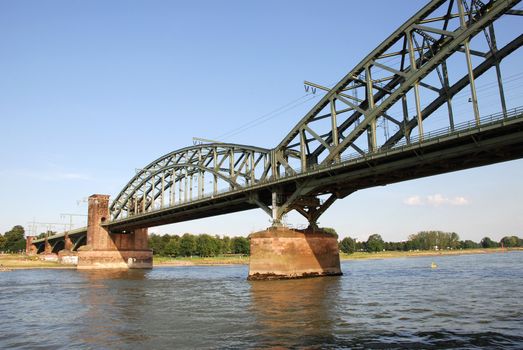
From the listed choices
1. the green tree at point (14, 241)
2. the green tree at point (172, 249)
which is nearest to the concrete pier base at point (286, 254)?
the green tree at point (172, 249)

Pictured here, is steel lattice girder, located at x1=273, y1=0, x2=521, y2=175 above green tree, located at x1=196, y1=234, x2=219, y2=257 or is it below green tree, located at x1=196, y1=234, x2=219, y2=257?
above

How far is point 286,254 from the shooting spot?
4572 centimetres

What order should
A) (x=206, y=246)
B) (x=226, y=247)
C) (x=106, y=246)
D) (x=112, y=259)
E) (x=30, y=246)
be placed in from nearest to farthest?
(x=112, y=259), (x=106, y=246), (x=206, y=246), (x=226, y=247), (x=30, y=246)

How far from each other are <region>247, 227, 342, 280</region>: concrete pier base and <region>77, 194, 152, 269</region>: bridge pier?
63738 mm

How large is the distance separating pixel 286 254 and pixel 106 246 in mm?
69530

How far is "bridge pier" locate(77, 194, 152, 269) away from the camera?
100688 mm

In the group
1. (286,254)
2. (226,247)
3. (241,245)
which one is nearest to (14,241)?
(226,247)

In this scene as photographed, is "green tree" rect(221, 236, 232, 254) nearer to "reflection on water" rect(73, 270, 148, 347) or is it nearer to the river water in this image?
"reflection on water" rect(73, 270, 148, 347)

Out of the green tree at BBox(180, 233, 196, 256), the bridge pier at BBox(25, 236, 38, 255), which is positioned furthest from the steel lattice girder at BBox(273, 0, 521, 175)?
the bridge pier at BBox(25, 236, 38, 255)

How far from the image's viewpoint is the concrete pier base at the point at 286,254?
45.6 metres

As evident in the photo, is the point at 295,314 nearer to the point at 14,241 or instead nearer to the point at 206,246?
the point at 206,246

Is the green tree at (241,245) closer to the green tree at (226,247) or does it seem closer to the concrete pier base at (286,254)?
the green tree at (226,247)

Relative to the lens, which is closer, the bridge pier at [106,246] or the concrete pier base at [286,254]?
the concrete pier base at [286,254]

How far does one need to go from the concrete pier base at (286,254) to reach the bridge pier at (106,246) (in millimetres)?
63738
